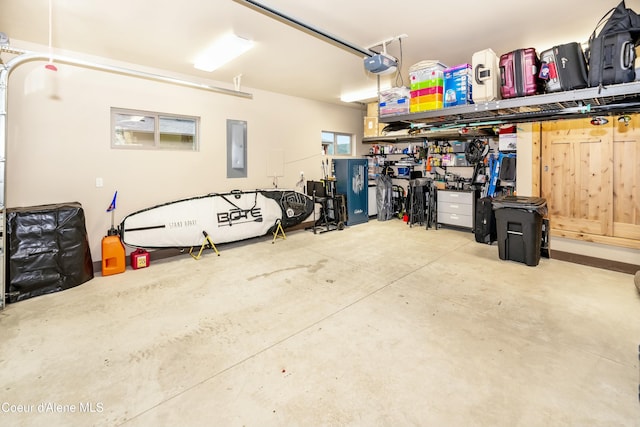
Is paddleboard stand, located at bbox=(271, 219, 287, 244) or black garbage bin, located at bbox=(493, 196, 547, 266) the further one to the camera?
paddleboard stand, located at bbox=(271, 219, 287, 244)

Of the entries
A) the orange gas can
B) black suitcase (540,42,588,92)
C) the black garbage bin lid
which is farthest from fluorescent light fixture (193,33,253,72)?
the black garbage bin lid

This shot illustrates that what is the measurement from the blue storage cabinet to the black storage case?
16.1 ft

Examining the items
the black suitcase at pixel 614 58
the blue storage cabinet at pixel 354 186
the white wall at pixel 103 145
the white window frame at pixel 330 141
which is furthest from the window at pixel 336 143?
the black suitcase at pixel 614 58

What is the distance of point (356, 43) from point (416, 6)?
38.4 inches

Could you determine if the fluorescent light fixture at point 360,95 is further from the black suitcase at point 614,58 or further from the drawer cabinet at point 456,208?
the black suitcase at point 614,58

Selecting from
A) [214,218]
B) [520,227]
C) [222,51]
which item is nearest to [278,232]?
[214,218]

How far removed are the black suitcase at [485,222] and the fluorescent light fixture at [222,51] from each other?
15.1ft

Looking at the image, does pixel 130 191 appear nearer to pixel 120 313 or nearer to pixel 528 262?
pixel 120 313

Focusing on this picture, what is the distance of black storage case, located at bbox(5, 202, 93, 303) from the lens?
10.7 feet

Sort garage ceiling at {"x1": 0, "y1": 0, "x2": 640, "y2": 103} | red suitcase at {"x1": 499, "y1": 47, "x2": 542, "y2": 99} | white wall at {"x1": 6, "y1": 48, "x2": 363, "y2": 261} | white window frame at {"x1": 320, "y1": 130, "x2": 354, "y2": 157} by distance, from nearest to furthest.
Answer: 1. red suitcase at {"x1": 499, "y1": 47, "x2": 542, "y2": 99}
2. garage ceiling at {"x1": 0, "y1": 0, "x2": 640, "y2": 103}
3. white wall at {"x1": 6, "y1": 48, "x2": 363, "y2": 261}
4. white window frame at {"x1": 320, "y1": 130, "x2": 354, "y2": 157}

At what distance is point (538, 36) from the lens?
3.54m

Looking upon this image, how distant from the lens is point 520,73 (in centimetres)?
271

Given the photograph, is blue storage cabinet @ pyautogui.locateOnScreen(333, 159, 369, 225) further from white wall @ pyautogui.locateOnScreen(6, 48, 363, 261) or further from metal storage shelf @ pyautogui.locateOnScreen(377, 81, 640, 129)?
metal storage shelf @ pyautogui.locateOnScreen(377, 81, 640, 129)

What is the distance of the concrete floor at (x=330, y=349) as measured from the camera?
1766mm
